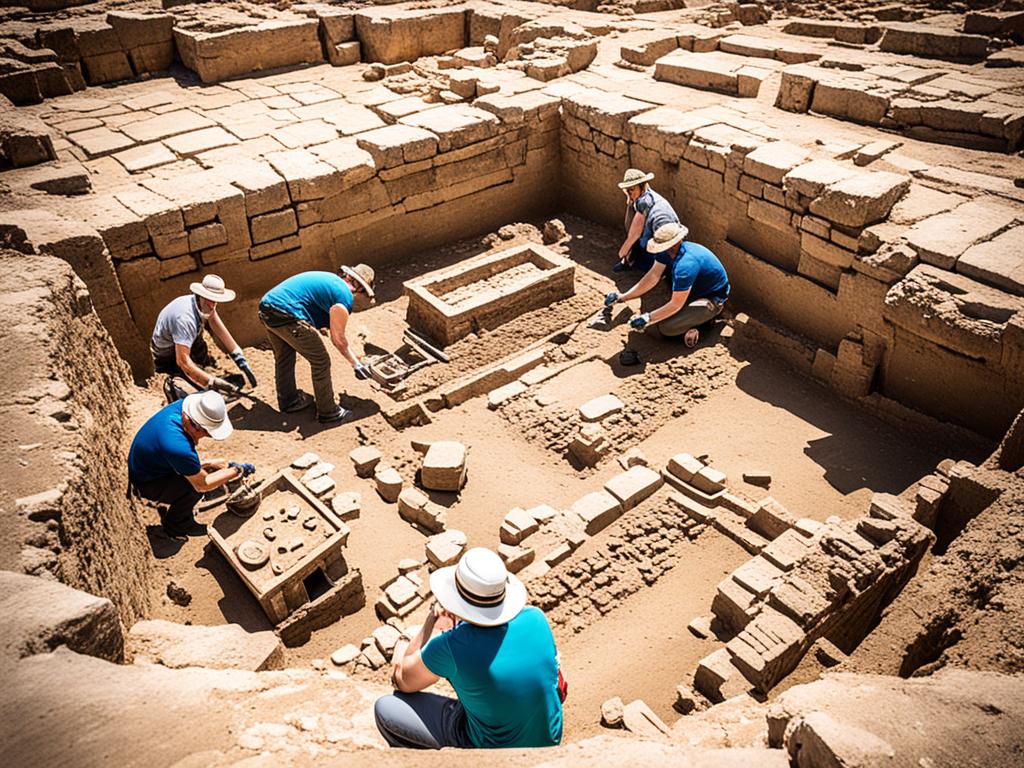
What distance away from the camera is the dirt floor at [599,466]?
489cm

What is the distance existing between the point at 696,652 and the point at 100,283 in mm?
5986

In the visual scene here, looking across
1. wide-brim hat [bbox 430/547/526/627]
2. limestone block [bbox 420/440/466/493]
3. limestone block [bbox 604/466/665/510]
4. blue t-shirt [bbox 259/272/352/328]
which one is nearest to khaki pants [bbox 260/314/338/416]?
blue t-shirt [bbox 259/272/352/328]

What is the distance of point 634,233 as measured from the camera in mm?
8180

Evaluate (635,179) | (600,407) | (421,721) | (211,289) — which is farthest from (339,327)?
(421,721)

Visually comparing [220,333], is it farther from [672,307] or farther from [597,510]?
[672,307]

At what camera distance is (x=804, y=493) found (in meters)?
6.00

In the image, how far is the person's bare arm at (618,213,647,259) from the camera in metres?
8.04

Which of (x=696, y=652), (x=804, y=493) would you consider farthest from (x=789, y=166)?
(x=696, y=652)

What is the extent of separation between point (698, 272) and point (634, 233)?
1079 mm

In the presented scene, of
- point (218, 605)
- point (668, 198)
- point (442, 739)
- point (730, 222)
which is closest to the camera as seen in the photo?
point (442, 739)

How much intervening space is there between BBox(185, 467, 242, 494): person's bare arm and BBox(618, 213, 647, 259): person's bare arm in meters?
4.88

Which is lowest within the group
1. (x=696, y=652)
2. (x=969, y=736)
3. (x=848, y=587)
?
(x=696, y=652)

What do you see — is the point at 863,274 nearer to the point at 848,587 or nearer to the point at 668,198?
the point at 668,198

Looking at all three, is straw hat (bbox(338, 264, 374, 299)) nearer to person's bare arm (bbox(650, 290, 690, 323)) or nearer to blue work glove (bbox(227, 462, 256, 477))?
blue work glove (bbox(227, 462, 256, 477))
